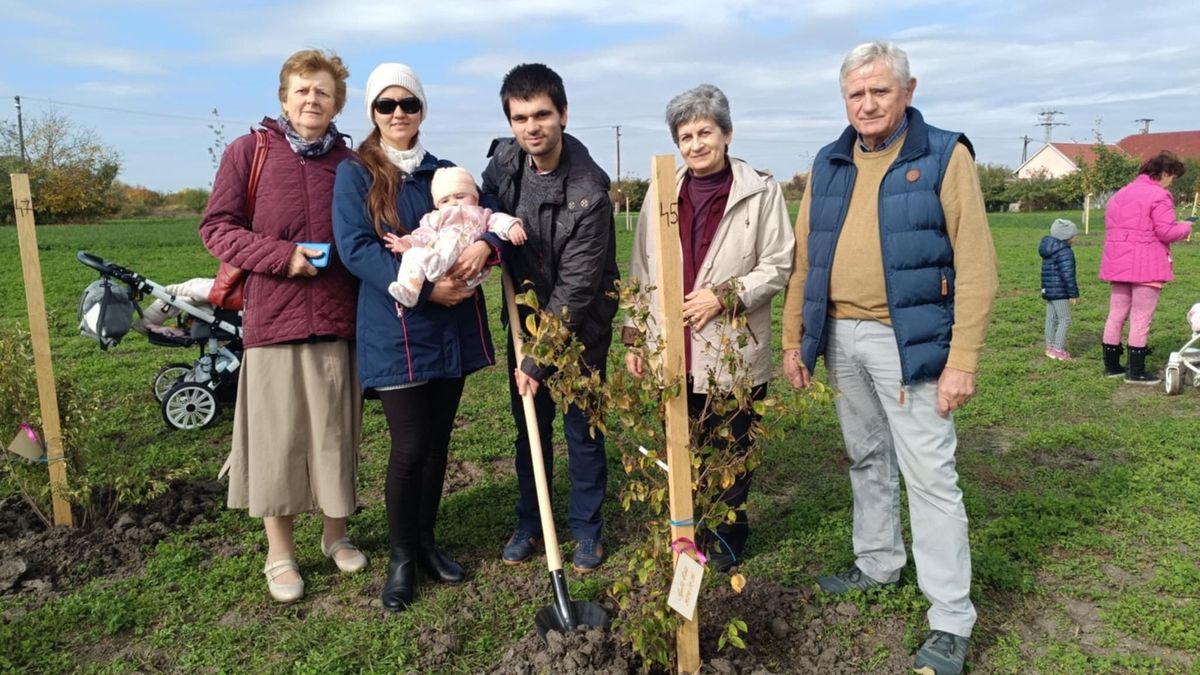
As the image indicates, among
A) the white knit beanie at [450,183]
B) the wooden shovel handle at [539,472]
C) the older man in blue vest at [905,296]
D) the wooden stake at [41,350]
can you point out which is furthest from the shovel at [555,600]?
the wooden stake at [41,350]

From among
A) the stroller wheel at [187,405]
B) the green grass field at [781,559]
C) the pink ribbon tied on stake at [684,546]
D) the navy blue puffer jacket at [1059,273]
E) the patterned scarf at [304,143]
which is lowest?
the green grass field at [781,559]

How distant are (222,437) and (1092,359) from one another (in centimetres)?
811

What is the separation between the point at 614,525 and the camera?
14.1ft

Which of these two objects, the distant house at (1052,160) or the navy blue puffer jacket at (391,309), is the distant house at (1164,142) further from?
the navy blue puffer jacket at (391,309)

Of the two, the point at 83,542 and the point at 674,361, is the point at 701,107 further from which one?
the point at 83,542

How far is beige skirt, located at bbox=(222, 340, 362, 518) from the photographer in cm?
342


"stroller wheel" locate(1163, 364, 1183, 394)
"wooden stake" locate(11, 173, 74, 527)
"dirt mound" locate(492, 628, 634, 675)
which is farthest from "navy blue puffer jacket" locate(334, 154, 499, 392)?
"stroller wheel" locate(1163, 364, 1183, 394)

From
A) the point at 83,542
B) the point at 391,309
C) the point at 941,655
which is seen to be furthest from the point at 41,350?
the point at 941,655

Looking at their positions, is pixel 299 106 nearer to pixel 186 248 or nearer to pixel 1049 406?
pixel 1049 406

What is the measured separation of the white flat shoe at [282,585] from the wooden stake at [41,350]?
1241 millimetres

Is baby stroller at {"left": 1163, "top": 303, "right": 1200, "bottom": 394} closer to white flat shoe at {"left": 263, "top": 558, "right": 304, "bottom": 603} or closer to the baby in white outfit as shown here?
the baby in white outfit

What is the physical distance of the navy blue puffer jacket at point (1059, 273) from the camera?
26.8ft

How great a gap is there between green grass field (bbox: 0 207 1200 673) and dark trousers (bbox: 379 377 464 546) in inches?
13.6

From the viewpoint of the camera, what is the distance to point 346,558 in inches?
150
